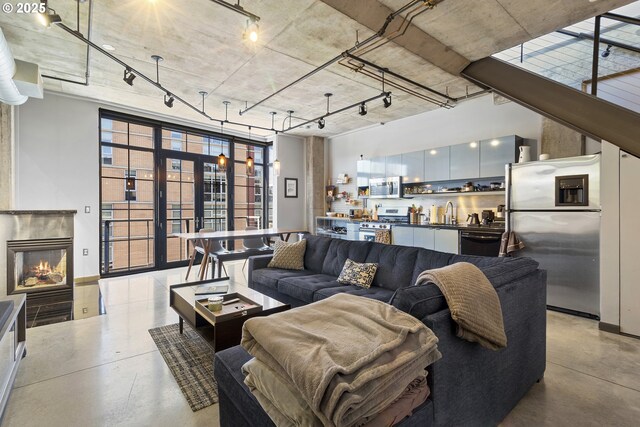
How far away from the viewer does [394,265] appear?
10.1 ft

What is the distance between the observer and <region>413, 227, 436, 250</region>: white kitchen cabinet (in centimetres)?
504

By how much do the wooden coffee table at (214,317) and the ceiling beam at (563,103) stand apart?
12.5 ft

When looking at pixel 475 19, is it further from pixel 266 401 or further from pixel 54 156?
pixel 54 156

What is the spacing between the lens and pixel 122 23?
9.87 ft

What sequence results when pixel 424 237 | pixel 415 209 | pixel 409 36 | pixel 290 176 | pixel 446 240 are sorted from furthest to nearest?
pixel 290 176, pixel 415 209, pixel 424 237, pixel 446 240, pixel 409 36

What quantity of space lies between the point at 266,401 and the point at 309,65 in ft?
12.6

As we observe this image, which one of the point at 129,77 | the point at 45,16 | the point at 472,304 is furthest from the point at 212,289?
the point at 129,77

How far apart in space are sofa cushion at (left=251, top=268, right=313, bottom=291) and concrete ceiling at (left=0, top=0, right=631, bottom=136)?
2624 millimetres

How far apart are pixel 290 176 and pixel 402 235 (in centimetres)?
331

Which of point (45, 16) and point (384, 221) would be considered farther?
point (384, 221)

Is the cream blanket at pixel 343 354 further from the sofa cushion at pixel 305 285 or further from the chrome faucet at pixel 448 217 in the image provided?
the chrome faucet at pixel 448 217

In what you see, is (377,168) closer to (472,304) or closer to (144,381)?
(472,304)

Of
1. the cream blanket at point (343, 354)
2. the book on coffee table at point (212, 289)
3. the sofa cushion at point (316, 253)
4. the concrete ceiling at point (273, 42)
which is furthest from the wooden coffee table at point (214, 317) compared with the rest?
the concrete ceiling at point (273, 42)

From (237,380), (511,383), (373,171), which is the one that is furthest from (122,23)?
(373,171)
